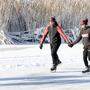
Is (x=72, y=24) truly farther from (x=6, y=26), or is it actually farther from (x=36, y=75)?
(x=36, y=75)

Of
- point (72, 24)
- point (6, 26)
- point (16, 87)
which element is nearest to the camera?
point (16, 87)

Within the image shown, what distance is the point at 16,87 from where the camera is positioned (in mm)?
8594

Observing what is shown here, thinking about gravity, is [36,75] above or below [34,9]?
above

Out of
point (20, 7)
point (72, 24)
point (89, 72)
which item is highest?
point (89, 72)

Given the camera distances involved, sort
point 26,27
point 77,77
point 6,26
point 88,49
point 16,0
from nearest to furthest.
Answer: point 77,77, point 88,49, point 6,26, point 16,0, point 26,27

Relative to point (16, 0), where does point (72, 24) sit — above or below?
below

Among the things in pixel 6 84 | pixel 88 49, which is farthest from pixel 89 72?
pixel 6 84

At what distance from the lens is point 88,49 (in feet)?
35.9

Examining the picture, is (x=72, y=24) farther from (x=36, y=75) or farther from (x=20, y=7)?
(x=36, y=75)

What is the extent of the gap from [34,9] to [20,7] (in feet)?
13.3

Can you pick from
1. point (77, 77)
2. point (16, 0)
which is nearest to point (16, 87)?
point (77, 77)

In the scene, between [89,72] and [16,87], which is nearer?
[16,87]

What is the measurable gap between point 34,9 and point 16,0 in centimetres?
540

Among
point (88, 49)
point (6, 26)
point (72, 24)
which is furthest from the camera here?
point (72, 24)
